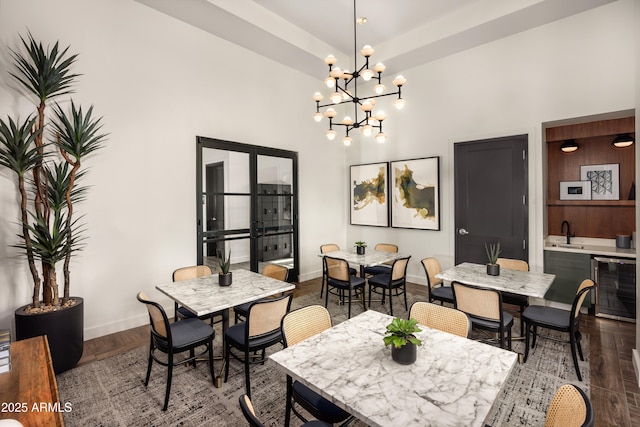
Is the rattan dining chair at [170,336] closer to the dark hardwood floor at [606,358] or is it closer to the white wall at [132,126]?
the dark hardwood floor at [606,358]

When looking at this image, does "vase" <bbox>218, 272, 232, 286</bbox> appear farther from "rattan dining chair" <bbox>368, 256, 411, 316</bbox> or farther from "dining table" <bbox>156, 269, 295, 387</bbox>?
"rattan dining chair" <bbox>368, 256, 411, 316</bbox>

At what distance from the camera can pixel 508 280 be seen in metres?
3.06

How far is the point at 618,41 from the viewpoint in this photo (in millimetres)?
3699

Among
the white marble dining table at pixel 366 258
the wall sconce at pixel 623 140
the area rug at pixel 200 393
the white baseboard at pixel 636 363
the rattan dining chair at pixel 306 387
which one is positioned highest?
the wall sconce at pixel 623 140

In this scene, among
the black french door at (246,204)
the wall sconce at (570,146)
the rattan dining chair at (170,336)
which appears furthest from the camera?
the wall sconce at (570,146)

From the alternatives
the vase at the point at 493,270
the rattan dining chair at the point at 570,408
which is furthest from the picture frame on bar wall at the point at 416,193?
the rattan dining chair at the point at 570,408

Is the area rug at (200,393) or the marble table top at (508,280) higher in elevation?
the marble table top at (508,280)

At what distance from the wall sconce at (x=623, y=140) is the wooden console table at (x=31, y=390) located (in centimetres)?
630

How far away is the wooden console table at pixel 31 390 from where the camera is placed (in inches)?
49.9

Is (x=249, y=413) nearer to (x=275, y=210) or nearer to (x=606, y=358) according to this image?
(x=606, y=358)

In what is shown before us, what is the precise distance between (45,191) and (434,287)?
4.34 metres

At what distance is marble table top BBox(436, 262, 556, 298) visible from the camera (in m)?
2.74

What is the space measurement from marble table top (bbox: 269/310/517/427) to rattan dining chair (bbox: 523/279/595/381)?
60.3 inches

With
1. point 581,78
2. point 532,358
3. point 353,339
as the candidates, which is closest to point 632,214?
point 581,78
